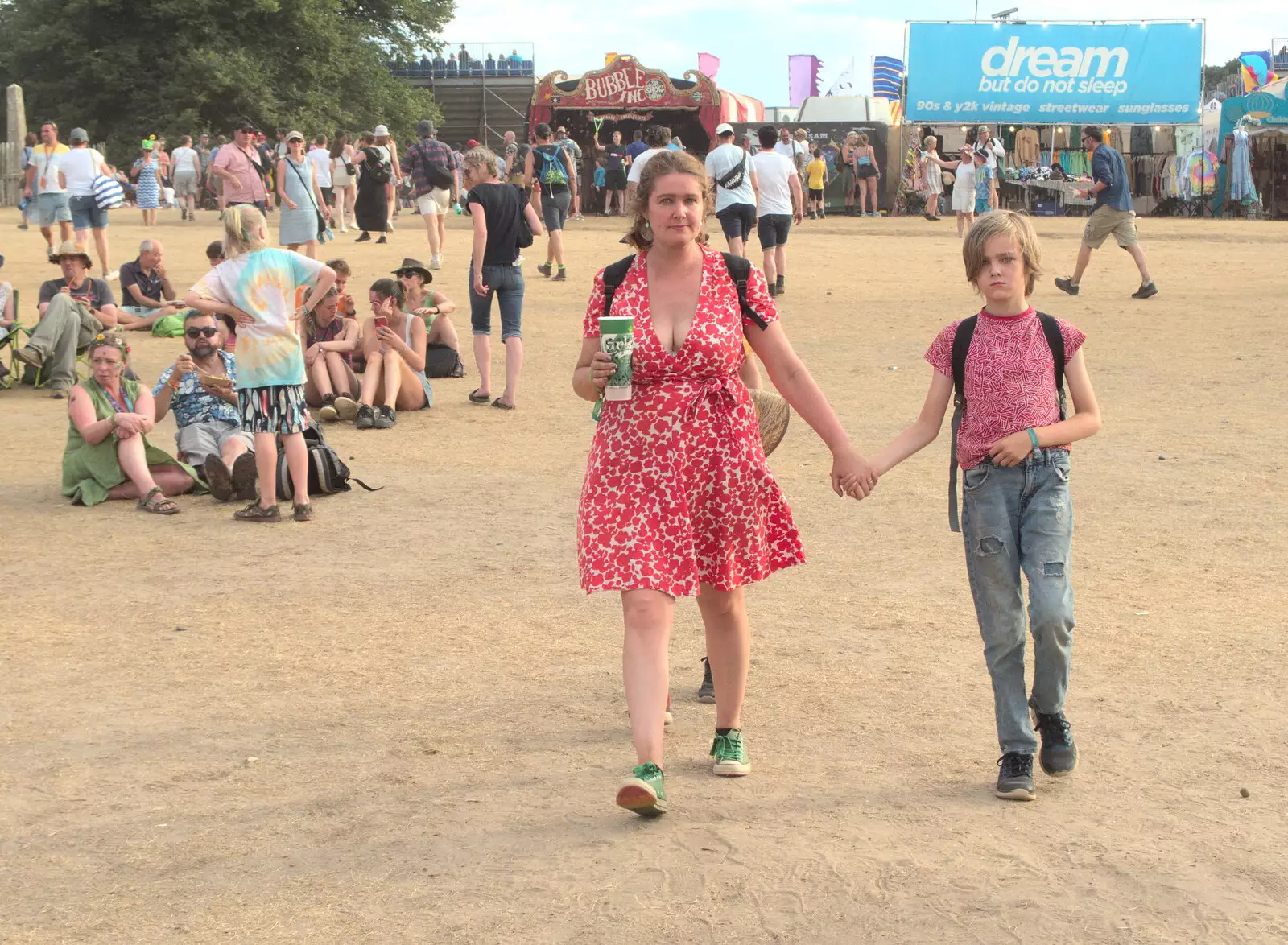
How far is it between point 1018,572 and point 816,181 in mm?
29925

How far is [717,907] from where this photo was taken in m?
3.60

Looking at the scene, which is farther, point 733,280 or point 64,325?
point 64,325

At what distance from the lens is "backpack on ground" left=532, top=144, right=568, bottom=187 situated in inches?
722

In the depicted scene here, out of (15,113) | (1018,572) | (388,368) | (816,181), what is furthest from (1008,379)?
(15,113)

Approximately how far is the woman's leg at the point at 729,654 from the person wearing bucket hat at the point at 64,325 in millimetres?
8679

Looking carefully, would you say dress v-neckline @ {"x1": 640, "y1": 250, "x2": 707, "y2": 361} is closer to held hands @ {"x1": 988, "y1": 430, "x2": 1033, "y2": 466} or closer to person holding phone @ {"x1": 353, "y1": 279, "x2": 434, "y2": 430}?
held hands @ {"x1": 988, "y1": 430, "x2": 1033, "y2": 466}

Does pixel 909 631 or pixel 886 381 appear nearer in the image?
pixel 909 631

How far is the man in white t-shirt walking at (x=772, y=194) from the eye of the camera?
16.1 meters

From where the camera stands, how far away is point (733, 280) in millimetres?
4363

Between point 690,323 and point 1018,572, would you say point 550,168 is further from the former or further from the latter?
point 1018,572

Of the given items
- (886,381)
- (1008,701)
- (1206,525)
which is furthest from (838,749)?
(886,381)

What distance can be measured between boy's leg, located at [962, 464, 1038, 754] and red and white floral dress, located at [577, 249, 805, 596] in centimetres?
58

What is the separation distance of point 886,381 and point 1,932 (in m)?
9.26

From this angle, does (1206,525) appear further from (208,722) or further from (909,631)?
(208,722)
